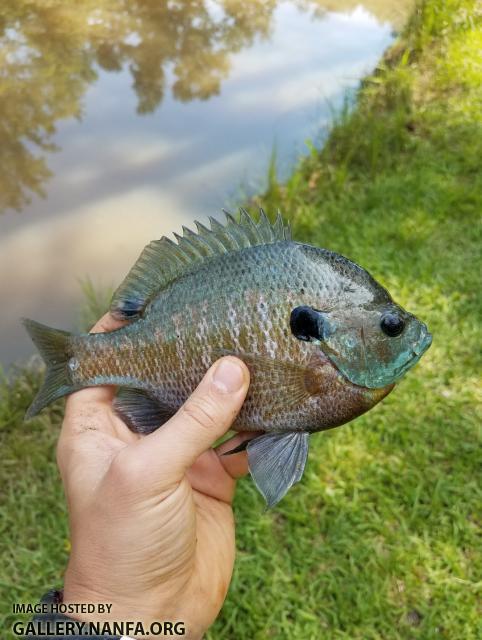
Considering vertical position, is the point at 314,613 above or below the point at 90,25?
below

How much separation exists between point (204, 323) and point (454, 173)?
4.29 meters

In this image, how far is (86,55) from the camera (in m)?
7.75

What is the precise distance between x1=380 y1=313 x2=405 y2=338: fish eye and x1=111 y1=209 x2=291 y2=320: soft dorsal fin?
17.7 inches

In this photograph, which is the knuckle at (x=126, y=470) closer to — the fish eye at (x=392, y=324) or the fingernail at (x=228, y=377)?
the fingernail at (x=228, y=377)

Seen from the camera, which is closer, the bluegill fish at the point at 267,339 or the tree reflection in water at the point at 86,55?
the bluegill fish at the point at 267,339

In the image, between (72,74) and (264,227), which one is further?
(72,74)

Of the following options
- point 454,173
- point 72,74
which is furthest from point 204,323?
point 72,74

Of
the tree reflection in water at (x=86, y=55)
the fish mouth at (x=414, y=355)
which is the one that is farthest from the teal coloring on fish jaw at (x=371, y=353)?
the tree reflection in water at (x=86, y=55)

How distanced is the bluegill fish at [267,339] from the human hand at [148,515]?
0.14 m

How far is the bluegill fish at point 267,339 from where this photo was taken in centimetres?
196

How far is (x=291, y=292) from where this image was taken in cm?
201

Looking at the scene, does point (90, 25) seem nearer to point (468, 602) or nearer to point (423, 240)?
point (423, 240)

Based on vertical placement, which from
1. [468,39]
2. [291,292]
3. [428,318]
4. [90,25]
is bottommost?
[428,318]

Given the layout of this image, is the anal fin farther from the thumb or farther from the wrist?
the wrist
